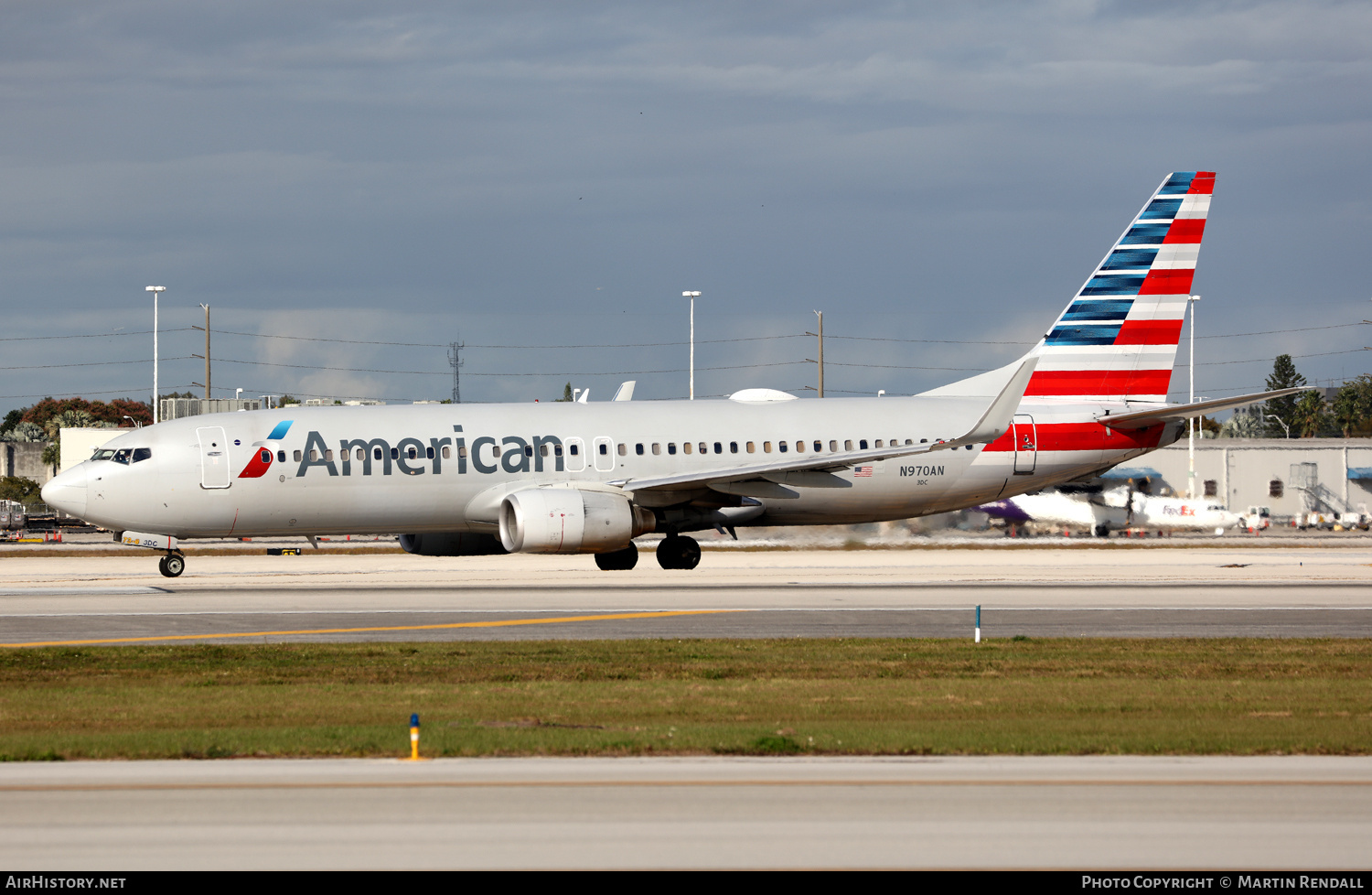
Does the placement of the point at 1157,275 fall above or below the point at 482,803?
above

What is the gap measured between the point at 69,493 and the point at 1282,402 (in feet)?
524

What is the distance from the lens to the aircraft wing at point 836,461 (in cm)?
3309

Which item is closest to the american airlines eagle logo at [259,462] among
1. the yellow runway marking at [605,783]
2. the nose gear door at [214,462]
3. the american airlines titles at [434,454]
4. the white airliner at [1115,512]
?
the nose gear door at [214,462]

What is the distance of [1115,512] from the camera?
62.7 meters

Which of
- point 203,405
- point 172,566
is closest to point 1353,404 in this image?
point 203,405

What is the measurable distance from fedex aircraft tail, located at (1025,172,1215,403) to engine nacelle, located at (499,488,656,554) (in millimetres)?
13656

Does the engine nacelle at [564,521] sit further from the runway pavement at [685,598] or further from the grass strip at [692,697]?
the grass strip at [692,697]

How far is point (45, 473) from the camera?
114 meters

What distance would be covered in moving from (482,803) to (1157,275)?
34219mm

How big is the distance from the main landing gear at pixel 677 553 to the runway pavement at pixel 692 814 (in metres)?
24.4

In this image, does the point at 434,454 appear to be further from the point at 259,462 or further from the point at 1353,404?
the point at 1353,404
